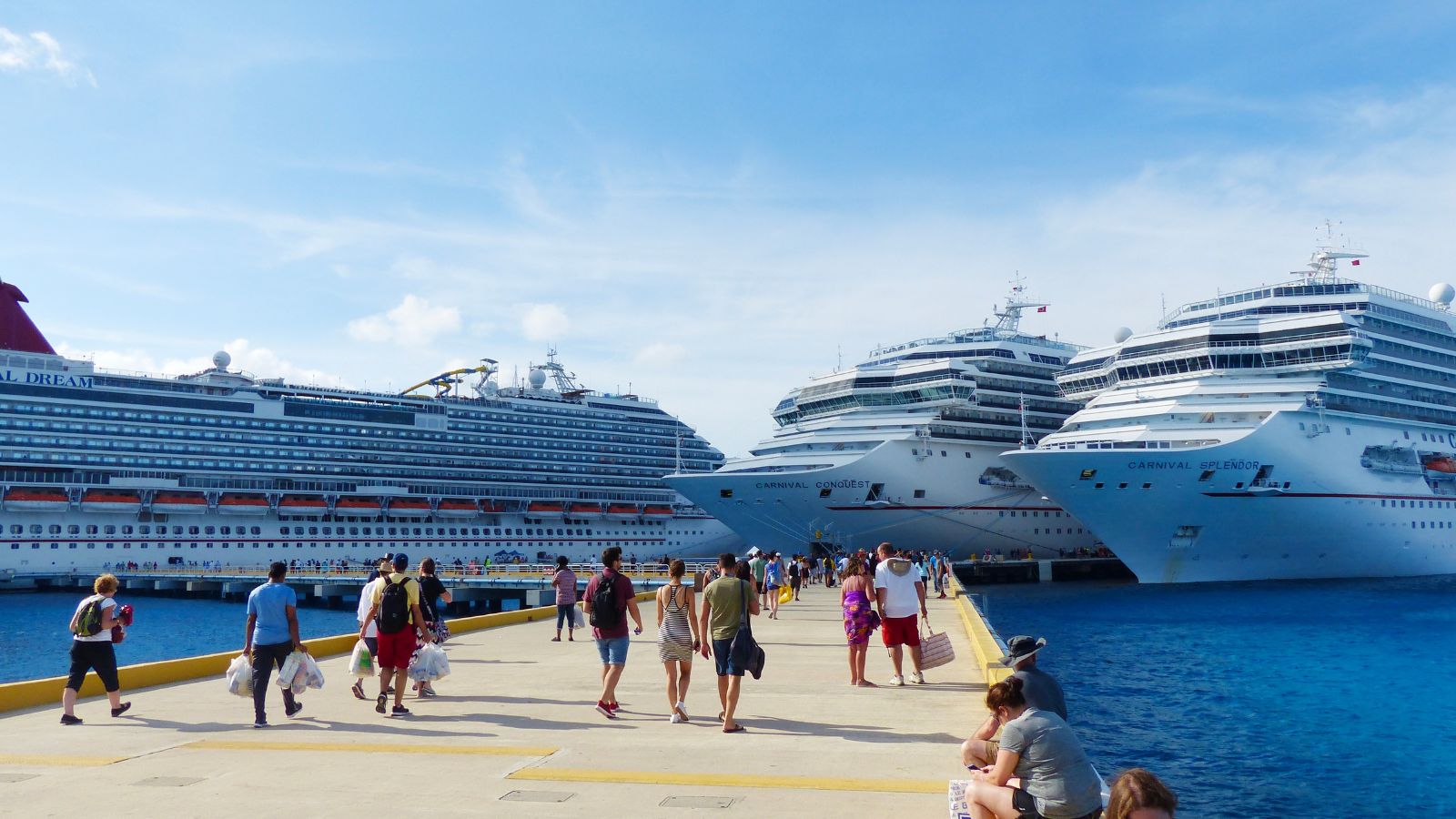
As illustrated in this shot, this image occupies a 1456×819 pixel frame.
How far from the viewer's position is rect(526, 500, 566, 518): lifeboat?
7981 centimetres

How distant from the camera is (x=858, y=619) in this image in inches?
450

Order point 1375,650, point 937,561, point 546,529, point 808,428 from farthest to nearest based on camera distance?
point 546,529 → point 808,428 → point 937,561 → point 1375,650

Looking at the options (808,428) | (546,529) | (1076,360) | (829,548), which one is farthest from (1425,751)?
(546,529)

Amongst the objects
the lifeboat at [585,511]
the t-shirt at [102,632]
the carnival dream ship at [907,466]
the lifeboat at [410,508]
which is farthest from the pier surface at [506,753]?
the lifeboat at [585,511]

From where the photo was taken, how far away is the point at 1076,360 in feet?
198

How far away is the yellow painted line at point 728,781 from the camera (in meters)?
6.83

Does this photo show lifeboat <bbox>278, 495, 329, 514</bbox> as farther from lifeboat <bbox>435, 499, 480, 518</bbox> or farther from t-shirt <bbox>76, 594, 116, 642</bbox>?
t-shirt <bbox>76, 594, 116, 642</bbox>

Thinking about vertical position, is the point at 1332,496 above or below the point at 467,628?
above

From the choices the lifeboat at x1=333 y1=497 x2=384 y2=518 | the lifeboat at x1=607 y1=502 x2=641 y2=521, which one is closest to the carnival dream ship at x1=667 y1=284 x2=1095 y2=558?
the lifeboat at x1=607 y1=502 x2=641 y2=521

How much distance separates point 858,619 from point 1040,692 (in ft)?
18.0

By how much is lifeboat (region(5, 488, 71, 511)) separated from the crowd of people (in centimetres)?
5984

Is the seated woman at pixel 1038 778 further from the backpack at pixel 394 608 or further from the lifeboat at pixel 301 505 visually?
the lifeboat at pixel 301 505

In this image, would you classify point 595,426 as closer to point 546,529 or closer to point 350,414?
point 546,529

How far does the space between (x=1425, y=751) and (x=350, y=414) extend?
2776 inches
